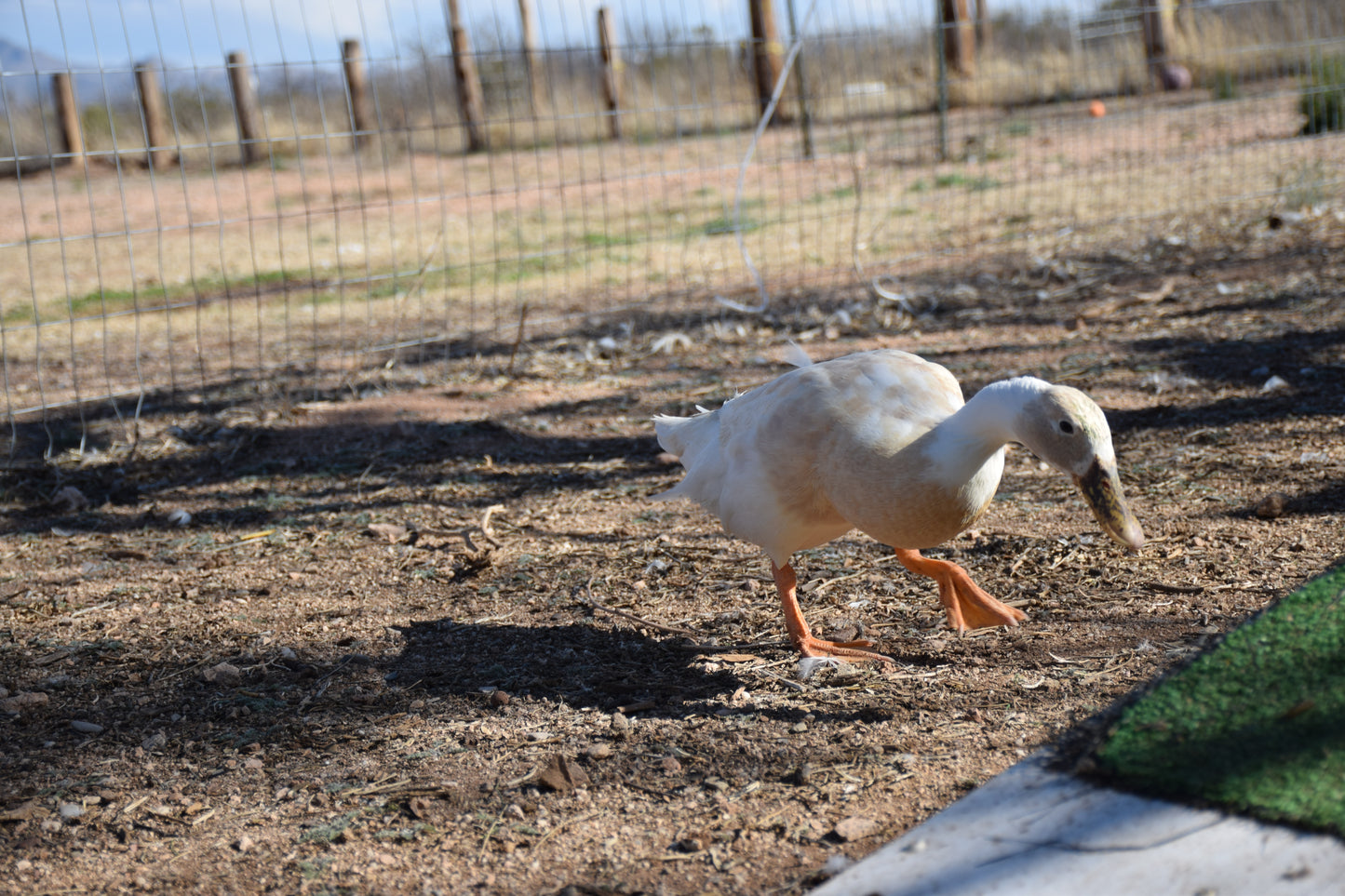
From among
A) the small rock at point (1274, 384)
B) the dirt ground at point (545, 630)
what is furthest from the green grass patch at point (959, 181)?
the small rock at point (1274, 384)

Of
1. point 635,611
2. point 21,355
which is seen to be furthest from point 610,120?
point 635,611

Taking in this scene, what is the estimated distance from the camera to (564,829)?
2.30 metres

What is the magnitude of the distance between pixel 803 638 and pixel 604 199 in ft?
15.5

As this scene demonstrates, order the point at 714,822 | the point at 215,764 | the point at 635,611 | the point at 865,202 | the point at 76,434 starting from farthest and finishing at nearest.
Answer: the point at 865,202 < the point at 76,434 < the point at 635,611 < the point at 215,764 < the point at 714,822

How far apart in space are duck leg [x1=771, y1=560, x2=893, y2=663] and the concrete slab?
966 mm

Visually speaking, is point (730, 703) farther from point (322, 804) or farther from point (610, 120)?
point (610, 120)

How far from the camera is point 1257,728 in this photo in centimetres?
206

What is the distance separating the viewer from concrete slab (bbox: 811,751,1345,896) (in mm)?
1747

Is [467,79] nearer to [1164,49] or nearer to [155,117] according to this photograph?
[155,117]

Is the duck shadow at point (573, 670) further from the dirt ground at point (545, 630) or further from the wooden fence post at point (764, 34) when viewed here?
the wooden fence post at point (764, 34)

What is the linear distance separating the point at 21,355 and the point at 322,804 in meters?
6.56

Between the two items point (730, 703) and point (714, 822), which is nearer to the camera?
point (714, 822)

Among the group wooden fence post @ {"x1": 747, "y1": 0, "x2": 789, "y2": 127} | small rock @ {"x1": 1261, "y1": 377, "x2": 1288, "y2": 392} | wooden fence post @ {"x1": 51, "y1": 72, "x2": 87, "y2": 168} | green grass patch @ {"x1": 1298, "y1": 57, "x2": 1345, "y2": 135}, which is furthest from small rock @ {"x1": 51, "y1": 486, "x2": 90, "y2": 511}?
wooden fence post @ {"x1": 51, "y1": 72, "x2": 87, "y2": 168}

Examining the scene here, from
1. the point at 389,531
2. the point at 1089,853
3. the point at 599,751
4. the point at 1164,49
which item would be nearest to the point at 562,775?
the point at 599,751
